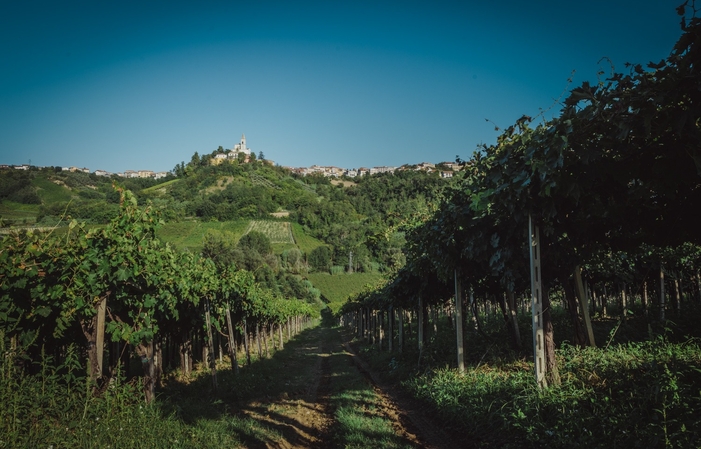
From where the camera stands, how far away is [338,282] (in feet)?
276

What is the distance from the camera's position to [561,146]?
171 inches

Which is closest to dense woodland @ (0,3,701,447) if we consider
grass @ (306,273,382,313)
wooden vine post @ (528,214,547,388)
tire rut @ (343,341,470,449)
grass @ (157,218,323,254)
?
wooden vine post @ (528,214,547,388)

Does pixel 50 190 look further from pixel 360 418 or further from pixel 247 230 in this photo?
pixel 360 418

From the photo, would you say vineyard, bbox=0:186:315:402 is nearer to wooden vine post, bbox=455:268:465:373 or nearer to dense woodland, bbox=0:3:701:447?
dense woodland, bbox=0:3:701:447

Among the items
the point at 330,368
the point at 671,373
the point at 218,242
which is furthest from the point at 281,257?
the point at 671,373

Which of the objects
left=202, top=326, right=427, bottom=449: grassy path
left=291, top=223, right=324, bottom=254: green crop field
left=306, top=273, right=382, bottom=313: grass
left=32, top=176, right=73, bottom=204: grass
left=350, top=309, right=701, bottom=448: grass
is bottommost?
left=306, top=273, right=382, bottom=313: grass

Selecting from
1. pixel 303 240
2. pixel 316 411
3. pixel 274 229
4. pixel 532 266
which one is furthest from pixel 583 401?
pixel 274 229

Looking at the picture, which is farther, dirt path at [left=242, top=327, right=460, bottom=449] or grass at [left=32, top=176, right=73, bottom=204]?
grass at [left=32, top=176, right=73, bottom=204]

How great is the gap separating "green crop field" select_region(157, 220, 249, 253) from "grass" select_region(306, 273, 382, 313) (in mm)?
21506

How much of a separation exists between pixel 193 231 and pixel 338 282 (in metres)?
34.8

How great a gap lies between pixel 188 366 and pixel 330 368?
561cm

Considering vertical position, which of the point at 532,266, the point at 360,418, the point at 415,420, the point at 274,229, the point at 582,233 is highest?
the point at 274,229

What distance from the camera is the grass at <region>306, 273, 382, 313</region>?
7781cm

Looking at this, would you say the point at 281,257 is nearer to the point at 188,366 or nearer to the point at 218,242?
the point at 218,242
